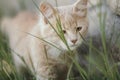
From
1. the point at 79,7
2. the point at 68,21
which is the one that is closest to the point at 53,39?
the point at 68,21

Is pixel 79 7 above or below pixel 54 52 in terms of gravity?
above

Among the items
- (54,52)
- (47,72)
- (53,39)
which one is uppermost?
(53,39)

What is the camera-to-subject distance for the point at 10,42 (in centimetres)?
342

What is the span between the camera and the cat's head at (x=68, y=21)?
2.43 meters

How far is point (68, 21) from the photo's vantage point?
247 cm

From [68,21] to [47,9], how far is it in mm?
142

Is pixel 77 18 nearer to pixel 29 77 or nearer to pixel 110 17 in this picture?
pixel 110 17

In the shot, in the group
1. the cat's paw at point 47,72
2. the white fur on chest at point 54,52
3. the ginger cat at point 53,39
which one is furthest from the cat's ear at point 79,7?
the cat's paw at point 47,72

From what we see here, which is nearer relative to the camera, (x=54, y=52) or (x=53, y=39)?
(x=53, y=39)

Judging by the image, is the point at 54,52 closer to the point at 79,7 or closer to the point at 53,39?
the point at 53,39

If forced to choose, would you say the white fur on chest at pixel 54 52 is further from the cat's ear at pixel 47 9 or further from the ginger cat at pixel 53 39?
the cat's ear at pixel 47 9

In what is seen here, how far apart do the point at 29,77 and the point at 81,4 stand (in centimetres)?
69

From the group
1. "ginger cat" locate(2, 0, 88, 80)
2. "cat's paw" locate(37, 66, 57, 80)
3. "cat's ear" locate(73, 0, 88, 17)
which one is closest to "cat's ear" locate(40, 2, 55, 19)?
"ginger cat" locate(2, 0, 88, 80)

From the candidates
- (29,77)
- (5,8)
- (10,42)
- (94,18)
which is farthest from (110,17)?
(5,8)
